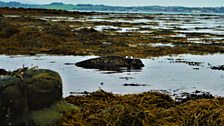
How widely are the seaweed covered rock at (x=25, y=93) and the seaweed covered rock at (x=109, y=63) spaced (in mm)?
10362

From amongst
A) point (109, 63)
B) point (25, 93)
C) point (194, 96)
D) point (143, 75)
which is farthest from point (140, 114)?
point (109, 63)

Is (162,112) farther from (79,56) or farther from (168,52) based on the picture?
(168,52)

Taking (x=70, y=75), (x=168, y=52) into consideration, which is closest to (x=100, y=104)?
(x=70, y=75)

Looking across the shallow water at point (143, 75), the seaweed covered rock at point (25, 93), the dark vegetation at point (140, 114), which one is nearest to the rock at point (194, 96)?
the shallow water at point (143, 75)

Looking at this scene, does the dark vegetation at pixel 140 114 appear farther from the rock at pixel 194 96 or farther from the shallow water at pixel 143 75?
the shallow water at pixel 143 75

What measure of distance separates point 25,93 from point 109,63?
11266 millimetres

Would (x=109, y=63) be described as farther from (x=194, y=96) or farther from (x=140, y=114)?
(x=140, y=114)

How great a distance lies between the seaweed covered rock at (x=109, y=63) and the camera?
18.1m

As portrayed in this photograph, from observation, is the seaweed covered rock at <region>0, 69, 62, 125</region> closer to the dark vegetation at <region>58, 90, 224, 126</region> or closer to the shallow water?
the dark vegetation at <region>58, 90, 224, 126</region>

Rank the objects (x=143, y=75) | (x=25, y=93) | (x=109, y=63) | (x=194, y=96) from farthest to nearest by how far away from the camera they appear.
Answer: (x=109, y=63) → (x=143, y=75) → (x=194, y=96) → (x=25, y=93)

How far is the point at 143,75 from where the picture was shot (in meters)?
16.5

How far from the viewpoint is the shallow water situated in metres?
13.7

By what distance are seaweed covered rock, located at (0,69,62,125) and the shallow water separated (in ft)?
15.9

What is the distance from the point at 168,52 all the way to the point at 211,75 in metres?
8.19
